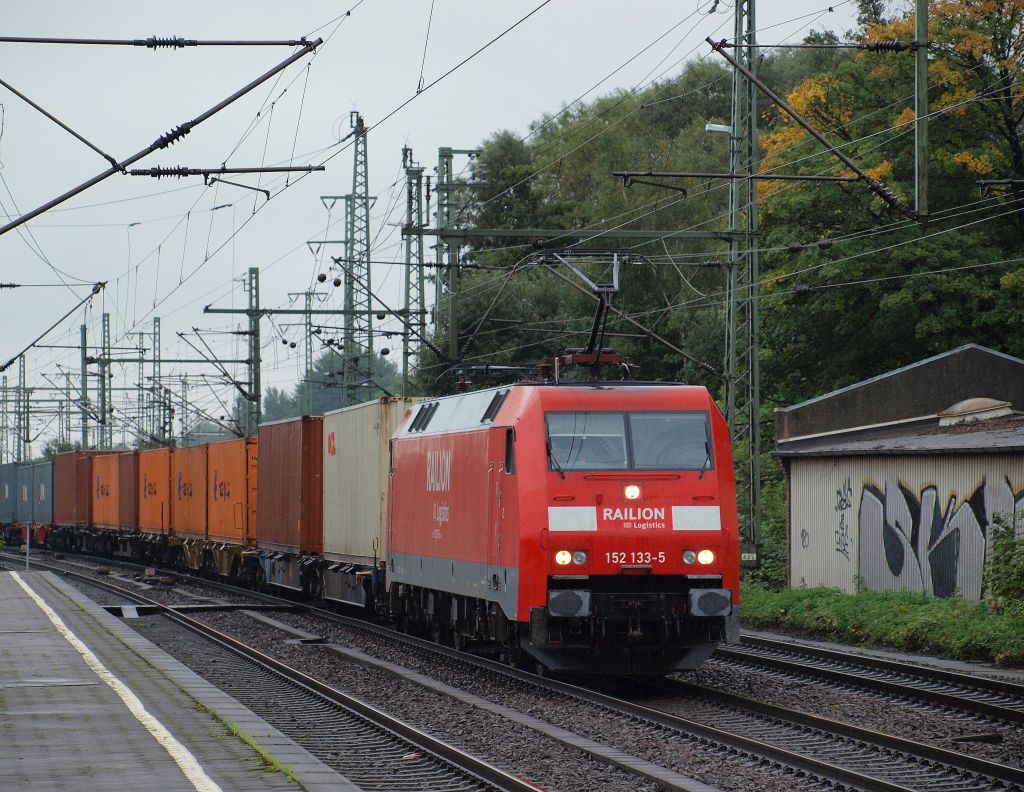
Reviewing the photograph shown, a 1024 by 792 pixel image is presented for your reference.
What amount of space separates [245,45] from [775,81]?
55.1 meters

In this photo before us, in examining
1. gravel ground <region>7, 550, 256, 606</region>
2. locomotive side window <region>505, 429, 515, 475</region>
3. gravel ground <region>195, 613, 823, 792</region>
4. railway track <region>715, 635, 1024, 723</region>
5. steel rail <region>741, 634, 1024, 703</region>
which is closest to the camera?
gravel ground <region>195, 613, 823, 792</region>

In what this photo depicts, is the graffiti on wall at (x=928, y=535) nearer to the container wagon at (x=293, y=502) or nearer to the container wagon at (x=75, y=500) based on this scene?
the container wagon at (x=293, y=502)

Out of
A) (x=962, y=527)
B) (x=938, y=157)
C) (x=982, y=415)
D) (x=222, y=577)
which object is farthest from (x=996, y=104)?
(x=222, y=577)

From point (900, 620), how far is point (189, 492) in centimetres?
2515

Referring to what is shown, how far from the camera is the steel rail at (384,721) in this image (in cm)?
1065

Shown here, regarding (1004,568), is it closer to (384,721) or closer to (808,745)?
(808,745)

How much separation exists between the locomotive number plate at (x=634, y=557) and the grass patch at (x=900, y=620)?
4956mm

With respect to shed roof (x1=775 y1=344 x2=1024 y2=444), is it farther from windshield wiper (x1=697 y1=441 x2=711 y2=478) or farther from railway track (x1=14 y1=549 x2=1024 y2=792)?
railway track (x1=14 y1=549 x2=1024 y2=792)

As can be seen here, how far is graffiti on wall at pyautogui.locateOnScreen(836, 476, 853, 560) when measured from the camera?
25469 millimetres

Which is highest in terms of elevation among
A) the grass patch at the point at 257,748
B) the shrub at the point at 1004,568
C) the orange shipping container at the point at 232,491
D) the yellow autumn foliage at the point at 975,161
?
the yellow autumn foliage at the point at 975,161

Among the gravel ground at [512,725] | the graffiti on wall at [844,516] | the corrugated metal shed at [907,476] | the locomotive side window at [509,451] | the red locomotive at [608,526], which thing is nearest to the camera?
the gravel ground at [512,725]

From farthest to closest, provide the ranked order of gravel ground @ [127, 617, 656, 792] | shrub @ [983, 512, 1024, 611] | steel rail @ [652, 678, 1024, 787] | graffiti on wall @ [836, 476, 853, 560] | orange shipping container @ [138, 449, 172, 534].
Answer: orange shipping container @ [138, 449, 172, 534], graffiti on wall @ [836, 476, 853, 560], shrub @ [983, 512, 1024, 611], gravel ground @ [127, 617, 656, 792], steel rail @ [652, 678, 1024, 787]

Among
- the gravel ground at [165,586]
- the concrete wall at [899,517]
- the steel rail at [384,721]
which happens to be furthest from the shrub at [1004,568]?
the gravel ground at [165,586]

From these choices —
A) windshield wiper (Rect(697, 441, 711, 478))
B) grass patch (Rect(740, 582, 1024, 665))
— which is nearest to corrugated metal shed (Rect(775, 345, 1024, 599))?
grass patch (Rect(740, 582, 1024, 665))
